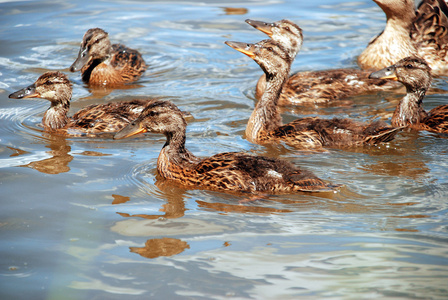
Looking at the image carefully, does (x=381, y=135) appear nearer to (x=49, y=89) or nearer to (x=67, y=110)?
(x=67, y=110)

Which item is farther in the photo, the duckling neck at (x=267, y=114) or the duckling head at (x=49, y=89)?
the duckling head at (x=49, y=89)

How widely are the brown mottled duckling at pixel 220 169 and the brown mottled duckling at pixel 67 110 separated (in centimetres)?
131

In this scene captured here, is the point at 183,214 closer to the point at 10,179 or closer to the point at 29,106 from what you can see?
the point at 10,179

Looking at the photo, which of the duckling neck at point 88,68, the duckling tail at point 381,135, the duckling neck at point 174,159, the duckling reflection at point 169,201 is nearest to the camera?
the duckling reflection at point 169,201

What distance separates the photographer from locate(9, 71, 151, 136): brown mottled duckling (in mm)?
7332

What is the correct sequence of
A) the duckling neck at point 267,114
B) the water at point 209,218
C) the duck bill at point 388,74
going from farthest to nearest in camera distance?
the duck bill at point 388,74
the duckling neck at point 267,114
the water at point 209,218

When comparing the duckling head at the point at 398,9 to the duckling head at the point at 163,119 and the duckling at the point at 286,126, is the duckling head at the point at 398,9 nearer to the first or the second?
the duckling at the point at 286,126

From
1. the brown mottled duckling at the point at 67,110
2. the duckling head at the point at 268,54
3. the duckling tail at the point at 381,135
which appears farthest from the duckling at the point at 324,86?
the brown mottled duckling at the point at 67,110

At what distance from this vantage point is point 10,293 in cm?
404

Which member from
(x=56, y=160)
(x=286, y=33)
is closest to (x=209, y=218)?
(x=56, y=160)

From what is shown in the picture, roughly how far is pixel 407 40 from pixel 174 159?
18.7 ft

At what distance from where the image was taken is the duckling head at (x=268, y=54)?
7523mm

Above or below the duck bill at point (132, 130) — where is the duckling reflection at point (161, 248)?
below

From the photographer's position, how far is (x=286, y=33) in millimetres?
9125
